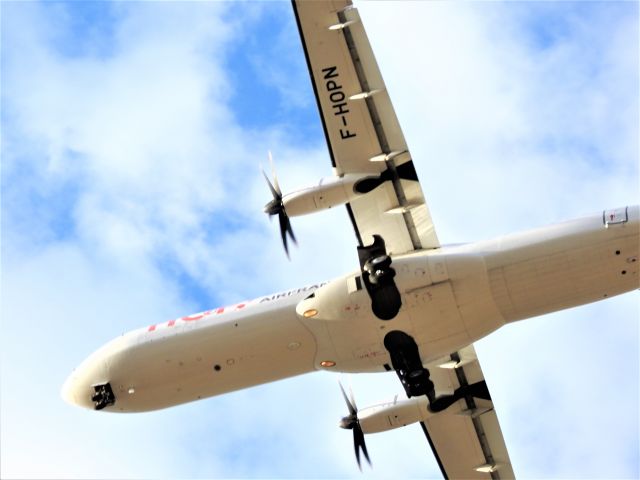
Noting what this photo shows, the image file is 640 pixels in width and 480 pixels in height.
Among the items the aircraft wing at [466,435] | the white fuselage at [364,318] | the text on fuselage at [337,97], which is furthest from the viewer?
the aircraft wing at [466,435]

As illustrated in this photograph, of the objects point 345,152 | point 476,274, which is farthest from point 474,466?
point 345,152

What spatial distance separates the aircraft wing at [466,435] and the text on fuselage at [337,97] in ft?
26.8

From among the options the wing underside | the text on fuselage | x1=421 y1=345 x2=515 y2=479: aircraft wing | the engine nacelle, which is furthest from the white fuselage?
the text on fuselage

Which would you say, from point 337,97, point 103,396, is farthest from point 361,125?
point 103,396

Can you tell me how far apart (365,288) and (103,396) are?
8.18 meters

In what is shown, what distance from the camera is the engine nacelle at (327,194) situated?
29.9 m

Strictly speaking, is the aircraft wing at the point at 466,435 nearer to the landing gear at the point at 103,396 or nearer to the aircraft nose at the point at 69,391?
the landing gear at the point at 103,396

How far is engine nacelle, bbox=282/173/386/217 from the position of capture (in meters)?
29.9

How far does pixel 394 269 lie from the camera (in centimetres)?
2928

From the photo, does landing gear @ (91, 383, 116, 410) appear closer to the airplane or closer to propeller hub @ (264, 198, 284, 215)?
the airplane

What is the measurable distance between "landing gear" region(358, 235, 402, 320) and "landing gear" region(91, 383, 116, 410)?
26.1 feet

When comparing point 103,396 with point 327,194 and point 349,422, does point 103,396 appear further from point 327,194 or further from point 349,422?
point 327,194

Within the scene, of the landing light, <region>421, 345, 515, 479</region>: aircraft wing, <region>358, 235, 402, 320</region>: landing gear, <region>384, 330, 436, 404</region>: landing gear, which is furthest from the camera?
<region>421, 345, 515, 479</region>: aircraft wing

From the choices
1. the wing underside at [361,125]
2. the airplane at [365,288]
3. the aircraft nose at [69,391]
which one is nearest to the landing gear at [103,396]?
the airplane at [365,288]
